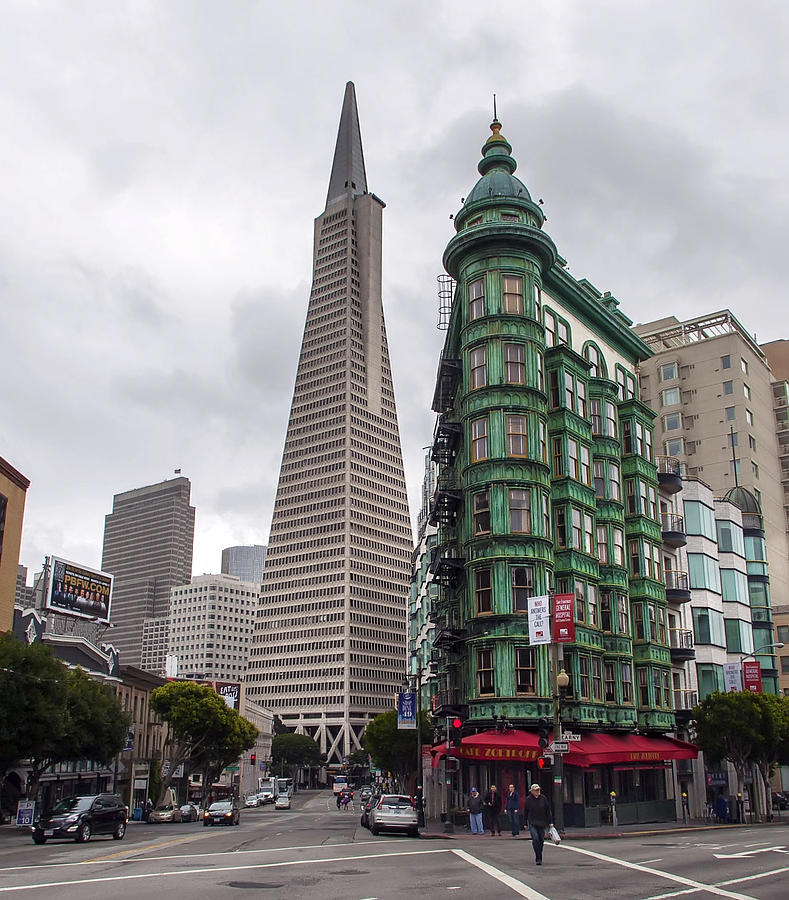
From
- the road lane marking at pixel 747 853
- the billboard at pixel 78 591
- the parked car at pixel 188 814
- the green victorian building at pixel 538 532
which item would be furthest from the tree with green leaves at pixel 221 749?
the road lane marking at pixel 747 853

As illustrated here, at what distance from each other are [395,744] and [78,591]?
97.8 ft

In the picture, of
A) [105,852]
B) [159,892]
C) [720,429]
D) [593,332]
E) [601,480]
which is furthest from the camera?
[720,429]

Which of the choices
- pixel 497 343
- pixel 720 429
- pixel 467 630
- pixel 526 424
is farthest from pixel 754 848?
pixel 720 429

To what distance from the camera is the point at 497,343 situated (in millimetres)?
47469

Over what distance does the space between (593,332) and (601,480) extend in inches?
427

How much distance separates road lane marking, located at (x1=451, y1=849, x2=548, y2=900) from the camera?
17.0m

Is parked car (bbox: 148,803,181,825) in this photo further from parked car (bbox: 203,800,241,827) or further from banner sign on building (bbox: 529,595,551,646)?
banner sign on building (bbox: 529,595,551,646)

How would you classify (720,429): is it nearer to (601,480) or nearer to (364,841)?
(601,480)

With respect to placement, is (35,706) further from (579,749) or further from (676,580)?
(676,580)

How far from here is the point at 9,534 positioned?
5581 cm

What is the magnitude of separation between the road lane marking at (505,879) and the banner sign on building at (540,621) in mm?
12050

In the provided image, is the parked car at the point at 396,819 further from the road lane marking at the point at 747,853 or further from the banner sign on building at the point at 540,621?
the road lane marking at the point at 747,853

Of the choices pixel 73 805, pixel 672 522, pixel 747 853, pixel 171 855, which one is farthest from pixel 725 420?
pixel 171 855

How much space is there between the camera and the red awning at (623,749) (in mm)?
42281
